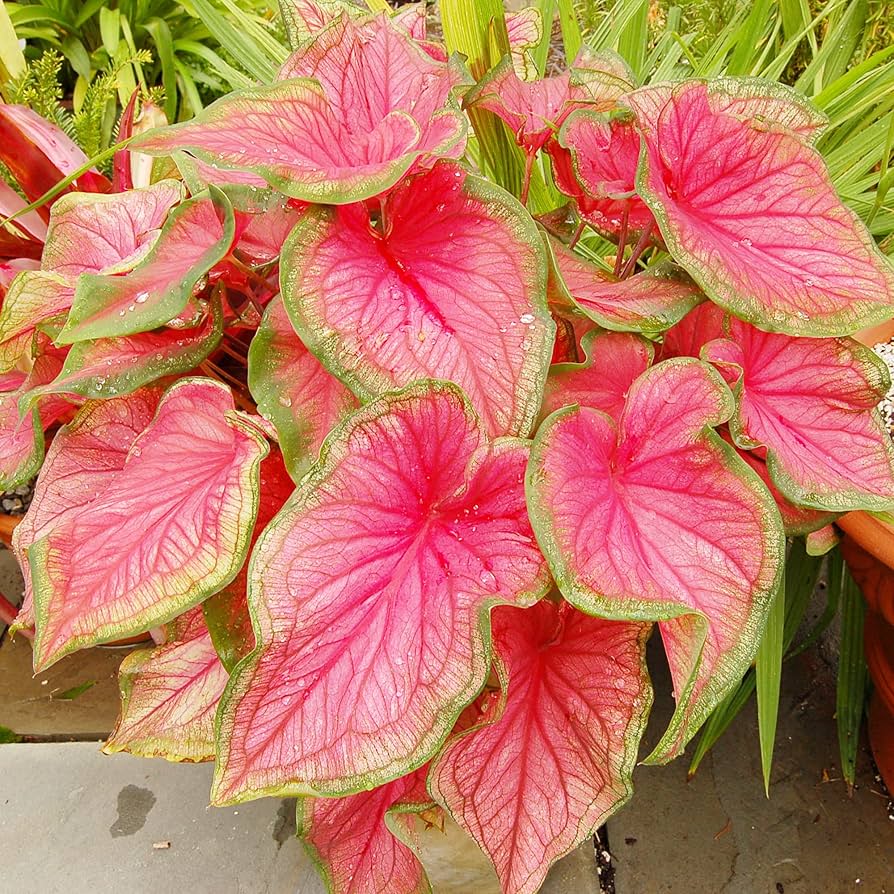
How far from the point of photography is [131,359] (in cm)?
68

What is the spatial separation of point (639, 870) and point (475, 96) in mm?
971

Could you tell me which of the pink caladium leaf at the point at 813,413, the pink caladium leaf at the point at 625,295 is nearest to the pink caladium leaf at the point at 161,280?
the pink caladium leaf at the point at 625,295

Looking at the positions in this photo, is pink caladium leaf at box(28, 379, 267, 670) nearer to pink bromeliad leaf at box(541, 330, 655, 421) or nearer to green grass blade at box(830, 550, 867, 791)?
pink bromeliad leaf at box(541, 330, 655, 421)

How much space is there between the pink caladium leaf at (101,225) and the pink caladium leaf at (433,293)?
9.5 inches

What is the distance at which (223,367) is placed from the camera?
0.88m

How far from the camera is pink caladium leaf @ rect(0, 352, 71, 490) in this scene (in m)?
0.72

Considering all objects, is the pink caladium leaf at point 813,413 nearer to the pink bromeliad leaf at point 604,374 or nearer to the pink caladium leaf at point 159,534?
the pink bromeliad leaf at point 604,374

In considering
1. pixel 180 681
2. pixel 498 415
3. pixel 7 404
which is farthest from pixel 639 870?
pixel 7 404

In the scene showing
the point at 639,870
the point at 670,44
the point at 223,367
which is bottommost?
the point at 639,870

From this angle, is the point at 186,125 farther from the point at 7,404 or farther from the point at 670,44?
the point at 670,44

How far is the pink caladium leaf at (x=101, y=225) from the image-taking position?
0.78 metres

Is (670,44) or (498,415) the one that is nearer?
(498,415)

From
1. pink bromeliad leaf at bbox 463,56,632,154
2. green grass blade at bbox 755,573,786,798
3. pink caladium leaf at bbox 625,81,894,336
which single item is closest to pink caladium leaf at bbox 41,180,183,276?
pink bromeliad leaf at bbox 463,56,632,154

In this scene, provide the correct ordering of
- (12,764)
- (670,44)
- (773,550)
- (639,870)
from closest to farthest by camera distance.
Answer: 1. (773,550)
2. (639,870)
3. (12,764)
4. (670,44)
